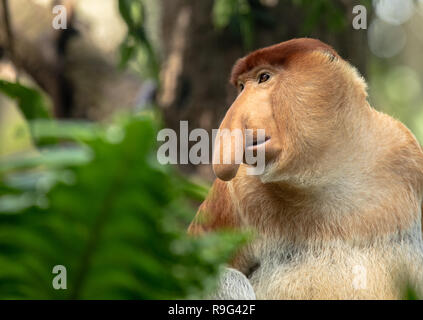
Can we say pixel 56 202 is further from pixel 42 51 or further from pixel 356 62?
pixel 42 51

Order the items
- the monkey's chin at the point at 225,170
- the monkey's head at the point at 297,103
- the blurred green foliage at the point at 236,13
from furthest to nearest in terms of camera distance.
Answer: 1. the blurred green foliage at the point at 236,13
2. the monkey's head at the point at 297,103
3. the monkey's chin at the point at 225,170

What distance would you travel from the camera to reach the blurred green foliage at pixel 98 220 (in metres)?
0.51

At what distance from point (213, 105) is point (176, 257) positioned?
12.2 ft

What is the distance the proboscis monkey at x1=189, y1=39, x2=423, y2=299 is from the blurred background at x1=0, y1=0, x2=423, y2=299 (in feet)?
0.84

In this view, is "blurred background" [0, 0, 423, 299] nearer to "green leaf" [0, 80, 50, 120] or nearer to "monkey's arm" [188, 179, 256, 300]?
"green leaf" [0, 80, 50, 120]

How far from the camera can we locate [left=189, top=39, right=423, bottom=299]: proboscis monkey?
1755 mm

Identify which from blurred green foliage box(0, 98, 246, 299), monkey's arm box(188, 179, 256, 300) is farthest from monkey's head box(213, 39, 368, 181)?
blurred green foliage box(0, 98, 246, 299)

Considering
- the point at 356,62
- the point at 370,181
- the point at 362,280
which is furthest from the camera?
the point at 356,62

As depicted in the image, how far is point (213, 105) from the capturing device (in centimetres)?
425

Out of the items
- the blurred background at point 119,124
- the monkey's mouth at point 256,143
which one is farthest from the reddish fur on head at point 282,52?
the blurred background at point 119,124

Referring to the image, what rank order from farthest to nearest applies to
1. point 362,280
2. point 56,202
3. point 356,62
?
point 356,62 → point 362,280 → point 56,202

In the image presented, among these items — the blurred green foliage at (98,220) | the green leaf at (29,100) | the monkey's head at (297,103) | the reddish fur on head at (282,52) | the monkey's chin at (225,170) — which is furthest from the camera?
the reddish fur on head at (282,52)

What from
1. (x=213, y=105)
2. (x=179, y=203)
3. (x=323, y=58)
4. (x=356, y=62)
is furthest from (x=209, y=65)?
(x=179, y=203)

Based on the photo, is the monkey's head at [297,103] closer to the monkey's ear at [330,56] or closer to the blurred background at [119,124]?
the monkey's ear at [330,56]
